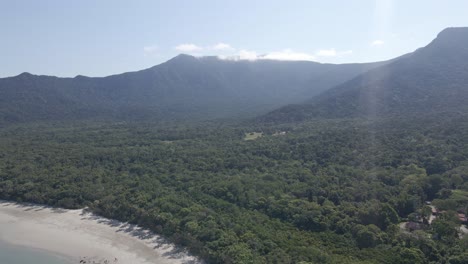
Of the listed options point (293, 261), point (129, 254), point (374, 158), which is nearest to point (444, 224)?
point (293, 261)

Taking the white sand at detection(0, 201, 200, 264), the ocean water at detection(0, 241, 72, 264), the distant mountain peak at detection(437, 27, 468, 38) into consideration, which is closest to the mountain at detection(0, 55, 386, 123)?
the distant mountain peak at detection(437, 27, 468, 38)

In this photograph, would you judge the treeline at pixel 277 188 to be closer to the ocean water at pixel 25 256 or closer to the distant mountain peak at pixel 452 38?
the ocean water at pixel 25 256

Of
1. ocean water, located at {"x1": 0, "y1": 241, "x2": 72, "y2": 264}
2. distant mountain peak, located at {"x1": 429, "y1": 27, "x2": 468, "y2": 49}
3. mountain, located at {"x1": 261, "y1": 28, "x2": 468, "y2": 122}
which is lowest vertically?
ocean water, located at {"x1": 0, "y1": 241, "x2": 72, "y2": 264}

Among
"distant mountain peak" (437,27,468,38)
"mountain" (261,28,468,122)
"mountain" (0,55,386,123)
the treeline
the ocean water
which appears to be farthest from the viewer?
"distant mountain peak" (437,27,468,38)

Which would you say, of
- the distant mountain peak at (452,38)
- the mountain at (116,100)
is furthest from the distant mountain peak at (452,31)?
the mountain at (116,100)

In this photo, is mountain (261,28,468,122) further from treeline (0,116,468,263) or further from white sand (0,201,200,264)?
white sand (0,201,200,264)

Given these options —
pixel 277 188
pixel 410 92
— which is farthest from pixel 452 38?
pixel 277 188
